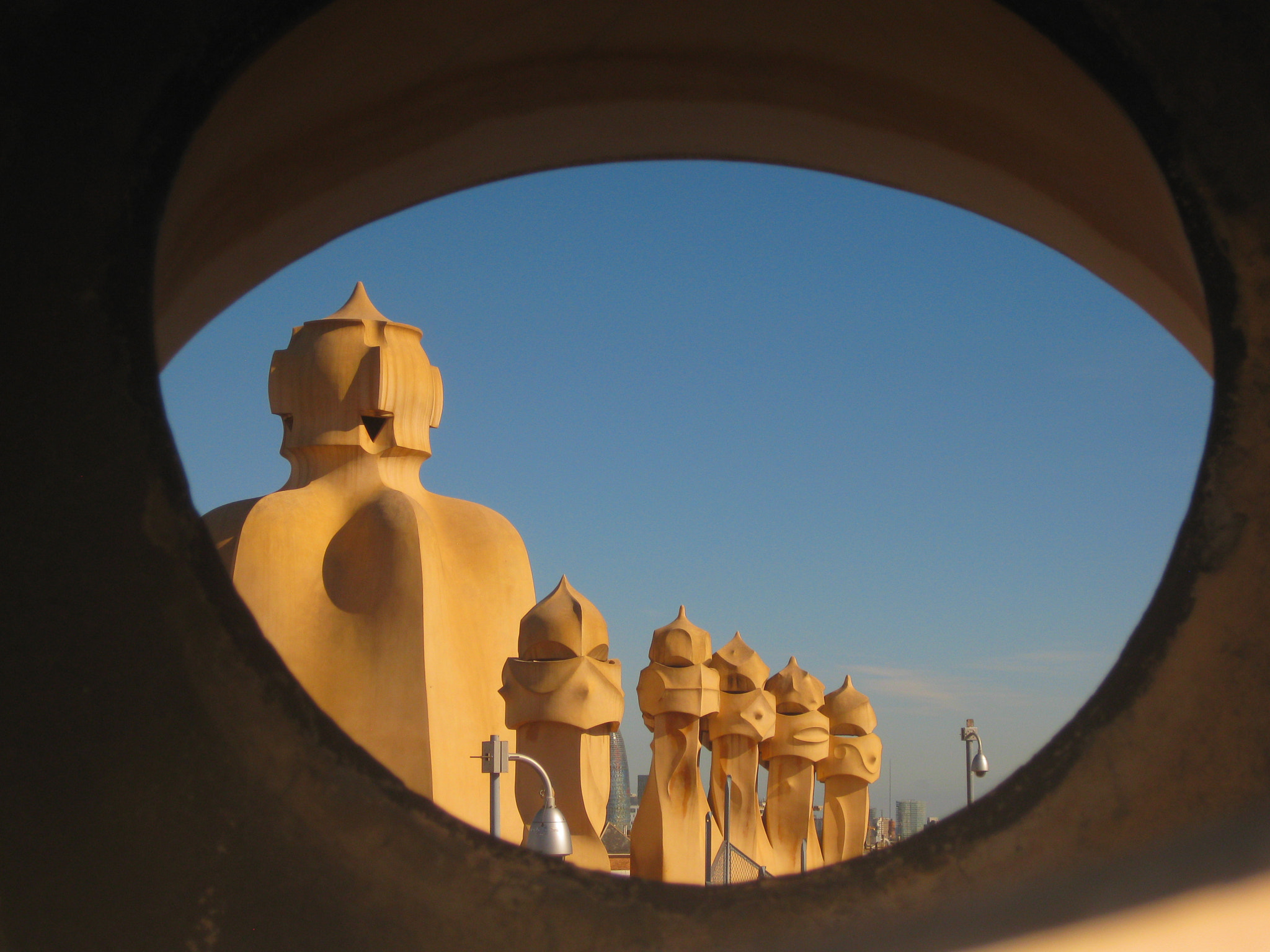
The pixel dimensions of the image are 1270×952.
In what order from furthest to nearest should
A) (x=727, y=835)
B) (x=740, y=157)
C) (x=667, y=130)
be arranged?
(x=727, y=835) < (x=740, y=157) < (x=667, y=130)

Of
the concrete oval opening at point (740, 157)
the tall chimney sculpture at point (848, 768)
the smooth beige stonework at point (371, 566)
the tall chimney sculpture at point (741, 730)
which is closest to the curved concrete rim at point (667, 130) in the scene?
the concrete oval opening at point (740, 157)

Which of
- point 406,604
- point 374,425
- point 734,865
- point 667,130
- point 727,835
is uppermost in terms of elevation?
point 374,425

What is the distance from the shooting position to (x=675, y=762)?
1138cm

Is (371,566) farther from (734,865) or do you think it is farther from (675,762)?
(734,865)

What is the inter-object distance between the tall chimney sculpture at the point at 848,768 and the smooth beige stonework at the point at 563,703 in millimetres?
5270

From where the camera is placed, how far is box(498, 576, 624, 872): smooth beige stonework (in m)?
9.45

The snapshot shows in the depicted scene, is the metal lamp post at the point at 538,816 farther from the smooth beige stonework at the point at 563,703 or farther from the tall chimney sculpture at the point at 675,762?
the tall chimney sculpture at the point at 675,762

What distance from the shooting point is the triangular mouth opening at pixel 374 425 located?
39.4 ft

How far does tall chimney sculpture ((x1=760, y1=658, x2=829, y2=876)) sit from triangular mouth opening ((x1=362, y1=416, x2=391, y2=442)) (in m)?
5.42

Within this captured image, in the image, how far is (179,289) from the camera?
2.77 meters

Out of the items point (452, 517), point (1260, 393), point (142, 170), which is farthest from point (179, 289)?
point (452, 517)

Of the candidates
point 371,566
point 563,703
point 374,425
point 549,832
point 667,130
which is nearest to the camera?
point 667,130

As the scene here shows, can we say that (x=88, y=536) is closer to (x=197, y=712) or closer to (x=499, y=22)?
(x=197, y=712)

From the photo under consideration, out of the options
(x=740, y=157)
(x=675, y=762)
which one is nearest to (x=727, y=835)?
(x=675, y=762)
